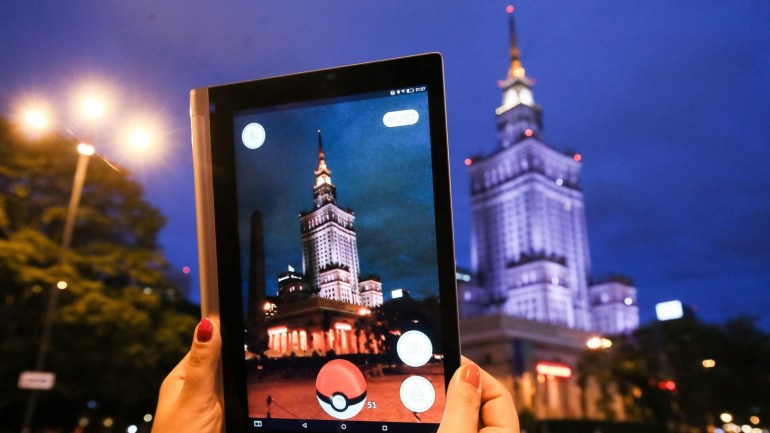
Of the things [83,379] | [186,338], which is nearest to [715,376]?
[186,338]

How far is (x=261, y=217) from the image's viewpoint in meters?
1.61

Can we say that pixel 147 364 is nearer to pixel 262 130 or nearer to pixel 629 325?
pixel 262 130

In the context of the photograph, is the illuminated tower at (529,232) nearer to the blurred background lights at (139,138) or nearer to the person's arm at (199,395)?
the blurred background lights at (139,138)

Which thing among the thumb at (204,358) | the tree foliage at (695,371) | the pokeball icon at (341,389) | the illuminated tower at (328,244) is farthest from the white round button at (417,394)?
the tree foliage at (695,371)

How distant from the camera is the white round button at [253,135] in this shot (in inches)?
64.3

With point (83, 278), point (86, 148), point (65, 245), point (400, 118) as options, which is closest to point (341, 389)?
point (400, 118)

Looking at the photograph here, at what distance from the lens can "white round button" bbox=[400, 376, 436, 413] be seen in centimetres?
145

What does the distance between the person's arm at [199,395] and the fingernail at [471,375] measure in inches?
24.0

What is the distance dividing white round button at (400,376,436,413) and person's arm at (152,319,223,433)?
477mm

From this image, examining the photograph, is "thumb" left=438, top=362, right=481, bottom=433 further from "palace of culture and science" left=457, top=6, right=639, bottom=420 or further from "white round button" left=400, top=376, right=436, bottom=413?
"palace of culture and science" left=457, top=6, right=639, bottom=420

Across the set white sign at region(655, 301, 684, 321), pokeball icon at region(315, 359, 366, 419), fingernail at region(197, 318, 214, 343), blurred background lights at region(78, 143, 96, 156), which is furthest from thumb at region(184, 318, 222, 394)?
white sign at region(655, 301, 684, 321)

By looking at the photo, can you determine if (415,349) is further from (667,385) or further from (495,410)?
(667,385)

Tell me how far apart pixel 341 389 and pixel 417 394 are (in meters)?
0.19

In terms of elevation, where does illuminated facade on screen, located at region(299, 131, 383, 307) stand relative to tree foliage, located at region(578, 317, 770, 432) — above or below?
above
